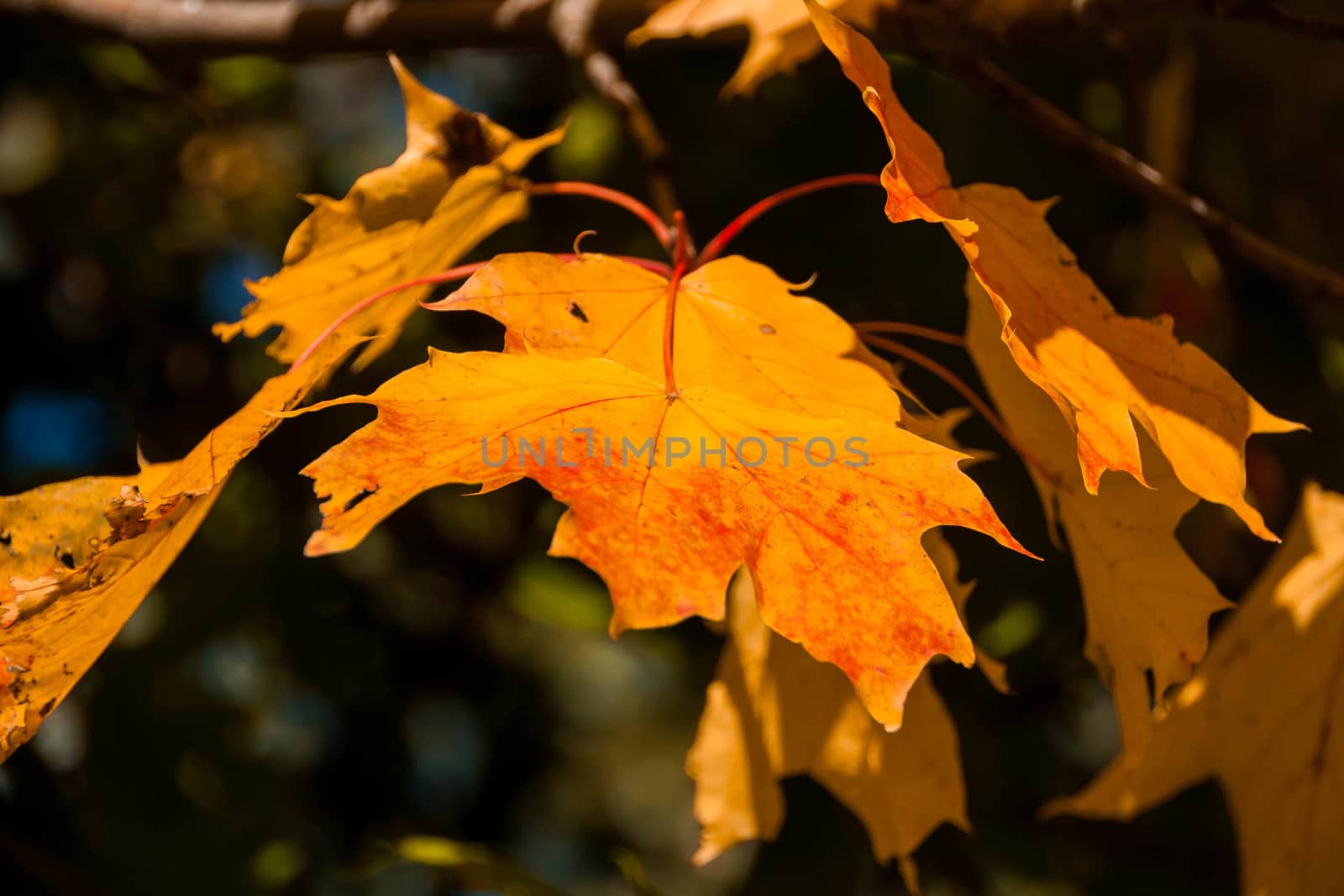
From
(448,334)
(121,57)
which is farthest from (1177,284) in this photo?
(121,57)

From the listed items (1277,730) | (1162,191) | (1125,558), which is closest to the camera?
(1125,558)

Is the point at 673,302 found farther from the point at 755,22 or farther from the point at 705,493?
the point at 755,22

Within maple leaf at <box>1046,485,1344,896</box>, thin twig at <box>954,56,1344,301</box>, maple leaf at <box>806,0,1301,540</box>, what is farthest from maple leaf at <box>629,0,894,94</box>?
maple leaf at <box>1046,485,1344,896</box>

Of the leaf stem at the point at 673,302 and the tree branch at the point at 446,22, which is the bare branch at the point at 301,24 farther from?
the leaf stem at the point at 673,302

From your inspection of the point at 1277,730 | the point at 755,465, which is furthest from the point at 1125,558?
the point at 1277,730

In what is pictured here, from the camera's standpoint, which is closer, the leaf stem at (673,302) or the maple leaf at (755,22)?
the leaf stem at (673,302)

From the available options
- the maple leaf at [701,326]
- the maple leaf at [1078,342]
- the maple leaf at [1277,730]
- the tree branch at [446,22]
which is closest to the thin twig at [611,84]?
the tree branch at [446,22]
